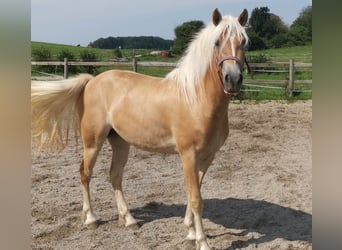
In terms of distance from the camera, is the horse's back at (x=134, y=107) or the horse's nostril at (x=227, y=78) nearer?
the horse's nostril at (x=227, y=78)

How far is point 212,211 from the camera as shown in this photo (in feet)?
12.7

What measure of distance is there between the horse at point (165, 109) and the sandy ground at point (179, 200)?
24 cm

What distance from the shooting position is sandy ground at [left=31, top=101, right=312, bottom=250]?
10.7 feet

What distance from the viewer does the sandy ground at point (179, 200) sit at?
3.26 meters

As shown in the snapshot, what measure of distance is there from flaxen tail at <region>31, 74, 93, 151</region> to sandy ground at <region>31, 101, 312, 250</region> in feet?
2.73

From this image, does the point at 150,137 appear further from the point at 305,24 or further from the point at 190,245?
the point at 305,24

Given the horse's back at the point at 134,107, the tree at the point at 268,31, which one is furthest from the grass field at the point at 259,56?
the horse's back at the point at 134,107

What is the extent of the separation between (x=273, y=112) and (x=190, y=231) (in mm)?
6231

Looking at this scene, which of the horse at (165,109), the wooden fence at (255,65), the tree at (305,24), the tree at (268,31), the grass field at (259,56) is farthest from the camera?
the wooden fence at (255,65)

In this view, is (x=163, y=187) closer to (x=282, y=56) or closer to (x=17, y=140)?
(x=17, y=140)

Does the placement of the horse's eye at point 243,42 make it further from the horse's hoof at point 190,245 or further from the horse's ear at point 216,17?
the horse's hoof at point 190,245

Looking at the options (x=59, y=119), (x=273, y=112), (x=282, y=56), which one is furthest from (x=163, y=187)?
(x=282, y=56)

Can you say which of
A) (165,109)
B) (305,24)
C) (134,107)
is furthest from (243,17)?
(134,107)

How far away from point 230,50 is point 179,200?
220 centimetres
